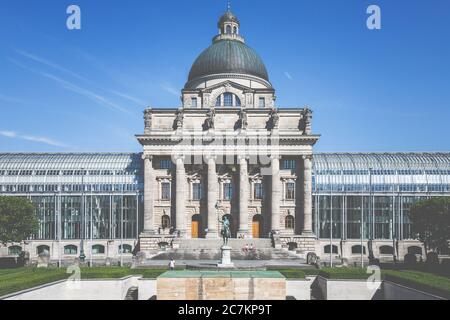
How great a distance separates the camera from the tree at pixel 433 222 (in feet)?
212

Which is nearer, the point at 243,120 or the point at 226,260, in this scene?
the point at 226,260

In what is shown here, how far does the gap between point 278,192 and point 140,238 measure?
78.3 feet

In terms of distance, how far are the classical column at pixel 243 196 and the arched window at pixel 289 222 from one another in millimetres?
7606

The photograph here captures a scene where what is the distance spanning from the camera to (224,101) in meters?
82.6

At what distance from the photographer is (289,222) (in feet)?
257

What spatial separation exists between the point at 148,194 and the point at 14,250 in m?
25.3

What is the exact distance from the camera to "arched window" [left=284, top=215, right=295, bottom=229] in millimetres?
78125

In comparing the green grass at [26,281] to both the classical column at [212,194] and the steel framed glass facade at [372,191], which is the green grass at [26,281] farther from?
the steel framed glass facade at [372,191]

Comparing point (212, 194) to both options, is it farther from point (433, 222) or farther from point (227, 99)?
point (433, 222)

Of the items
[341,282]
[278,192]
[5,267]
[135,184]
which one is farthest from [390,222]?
[5,267]

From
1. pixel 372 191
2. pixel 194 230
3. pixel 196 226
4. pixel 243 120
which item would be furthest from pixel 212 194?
pixel 372 191

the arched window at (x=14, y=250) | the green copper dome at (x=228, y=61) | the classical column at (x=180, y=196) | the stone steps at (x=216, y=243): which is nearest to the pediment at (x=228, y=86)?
the green copper dome at (x=228, y=61)

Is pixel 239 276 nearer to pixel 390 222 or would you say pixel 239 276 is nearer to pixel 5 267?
pixel 5 267

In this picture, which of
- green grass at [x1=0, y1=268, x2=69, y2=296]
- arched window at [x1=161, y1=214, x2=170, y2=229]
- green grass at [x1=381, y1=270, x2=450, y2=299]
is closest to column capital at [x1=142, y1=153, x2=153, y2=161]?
arched window at [x1=161, y1=214, x2=170, y2=229]
